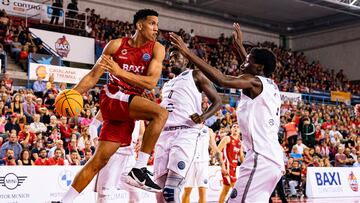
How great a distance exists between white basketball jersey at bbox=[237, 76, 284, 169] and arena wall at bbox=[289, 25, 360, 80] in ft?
99.6

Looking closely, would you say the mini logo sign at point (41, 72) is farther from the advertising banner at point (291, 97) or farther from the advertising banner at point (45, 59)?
the advertising banner at point (291, 97)

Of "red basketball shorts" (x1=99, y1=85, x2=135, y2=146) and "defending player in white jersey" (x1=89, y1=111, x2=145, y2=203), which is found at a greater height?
"red basketball shorts" (x1=99, y1=85, x2=135, y2=146)

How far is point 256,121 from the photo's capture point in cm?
495

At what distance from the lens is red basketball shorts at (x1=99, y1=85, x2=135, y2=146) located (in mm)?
5242

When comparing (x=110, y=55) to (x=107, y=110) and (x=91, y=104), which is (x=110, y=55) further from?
(x=91, y=104)

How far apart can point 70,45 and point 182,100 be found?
1464 cm

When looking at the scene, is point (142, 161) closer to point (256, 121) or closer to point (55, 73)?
point (256, 121)

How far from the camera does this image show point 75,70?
17.6 meters

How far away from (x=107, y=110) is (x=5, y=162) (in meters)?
7.29

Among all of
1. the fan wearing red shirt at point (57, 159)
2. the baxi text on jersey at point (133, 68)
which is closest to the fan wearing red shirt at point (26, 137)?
the fan wearing red shirt at point (57, 159)

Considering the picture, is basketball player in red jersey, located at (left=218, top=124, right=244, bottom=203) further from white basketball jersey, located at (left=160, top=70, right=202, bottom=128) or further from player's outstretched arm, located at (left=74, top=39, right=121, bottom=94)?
player's outstretched arm, located at (left=74, top=39, right=121, bottom=94)

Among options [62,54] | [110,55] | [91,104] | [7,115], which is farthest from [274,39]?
[110,55]

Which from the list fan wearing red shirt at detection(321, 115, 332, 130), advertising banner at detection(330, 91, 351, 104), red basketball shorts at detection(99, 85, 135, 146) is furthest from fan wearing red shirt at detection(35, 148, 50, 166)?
advertising banner at detection(330, 91, 351, 104)

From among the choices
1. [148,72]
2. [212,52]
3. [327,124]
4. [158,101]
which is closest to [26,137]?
[158,101]
